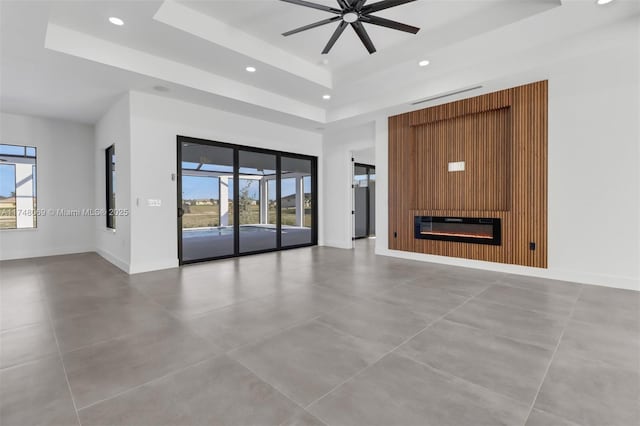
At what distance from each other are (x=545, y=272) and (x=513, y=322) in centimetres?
241

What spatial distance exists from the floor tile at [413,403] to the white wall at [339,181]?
→ 19.3 feet

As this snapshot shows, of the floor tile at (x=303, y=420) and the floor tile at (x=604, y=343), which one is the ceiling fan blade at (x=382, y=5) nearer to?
the floor tile at (x=604, y=343)

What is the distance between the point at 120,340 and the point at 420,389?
2.47 meters

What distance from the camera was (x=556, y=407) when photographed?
173 centimetres

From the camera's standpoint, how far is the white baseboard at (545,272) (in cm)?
410

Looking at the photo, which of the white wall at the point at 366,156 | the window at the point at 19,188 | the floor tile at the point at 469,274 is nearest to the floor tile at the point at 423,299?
the floor tile at the point at 469,274

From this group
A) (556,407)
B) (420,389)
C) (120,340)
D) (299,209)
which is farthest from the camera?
(299,209)

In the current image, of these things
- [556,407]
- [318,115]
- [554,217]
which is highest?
[318,115]

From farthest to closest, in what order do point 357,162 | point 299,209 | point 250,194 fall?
point 357,162
point 299,209
point 250,194

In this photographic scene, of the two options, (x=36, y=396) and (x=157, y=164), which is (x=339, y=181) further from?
(x=36, y=396)

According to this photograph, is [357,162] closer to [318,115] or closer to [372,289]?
[318,115]

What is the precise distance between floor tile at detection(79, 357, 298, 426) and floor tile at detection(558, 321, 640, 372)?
92.2 inches

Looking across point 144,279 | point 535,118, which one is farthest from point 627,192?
point 144,279

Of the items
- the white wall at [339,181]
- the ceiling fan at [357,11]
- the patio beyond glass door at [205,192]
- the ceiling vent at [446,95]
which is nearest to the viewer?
the ceiling fan at [357,11]
